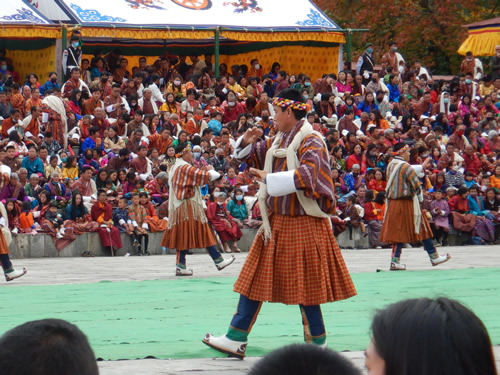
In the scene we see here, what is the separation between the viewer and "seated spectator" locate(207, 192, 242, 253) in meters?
16.4

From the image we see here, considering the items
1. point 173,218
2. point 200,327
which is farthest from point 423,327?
point 173,218

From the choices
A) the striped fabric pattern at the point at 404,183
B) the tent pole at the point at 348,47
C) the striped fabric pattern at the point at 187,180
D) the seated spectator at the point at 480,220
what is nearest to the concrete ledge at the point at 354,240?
the seated spectator at the point at 480,220

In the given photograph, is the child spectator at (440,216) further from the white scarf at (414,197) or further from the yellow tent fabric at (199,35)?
the yellow tent fabric at (199,35)

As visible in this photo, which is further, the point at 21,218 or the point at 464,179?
the point at 464,179

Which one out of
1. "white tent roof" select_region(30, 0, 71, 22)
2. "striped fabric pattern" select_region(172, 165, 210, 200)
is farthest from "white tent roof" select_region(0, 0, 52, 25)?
"striped fabric pattern" select_region(172, 165, 210, 200)

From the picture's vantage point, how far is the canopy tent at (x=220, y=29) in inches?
842

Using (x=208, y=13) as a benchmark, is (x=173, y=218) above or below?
below

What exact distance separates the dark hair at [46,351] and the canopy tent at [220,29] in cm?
1928

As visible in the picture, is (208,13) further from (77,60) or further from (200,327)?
(200,327)

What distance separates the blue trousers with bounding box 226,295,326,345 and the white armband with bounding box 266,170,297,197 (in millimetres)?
673

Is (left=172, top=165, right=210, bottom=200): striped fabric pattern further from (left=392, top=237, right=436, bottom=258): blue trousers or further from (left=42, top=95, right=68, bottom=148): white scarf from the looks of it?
(left=42, top=95, right=68, bottom=148): white scarf

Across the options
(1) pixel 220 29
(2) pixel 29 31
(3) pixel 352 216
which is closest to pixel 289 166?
(3) pixel 352 216

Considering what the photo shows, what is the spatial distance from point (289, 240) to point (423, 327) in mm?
4235

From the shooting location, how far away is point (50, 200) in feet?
50.5
